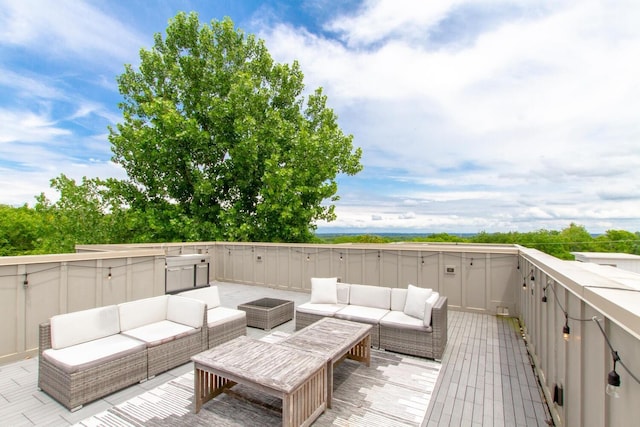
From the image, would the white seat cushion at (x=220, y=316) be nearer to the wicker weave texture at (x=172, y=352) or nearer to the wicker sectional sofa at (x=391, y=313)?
the wicker weave texture at (x=172, y=352)

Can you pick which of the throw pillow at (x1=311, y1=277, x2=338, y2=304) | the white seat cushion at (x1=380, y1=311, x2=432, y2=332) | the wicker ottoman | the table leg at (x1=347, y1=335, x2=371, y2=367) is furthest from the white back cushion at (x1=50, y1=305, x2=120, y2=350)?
the white seat cushion at (x1=380, y1=311, x2=432, y2=332)

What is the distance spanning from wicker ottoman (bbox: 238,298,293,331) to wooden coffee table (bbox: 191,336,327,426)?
205 centimetres

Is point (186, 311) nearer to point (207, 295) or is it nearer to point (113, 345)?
point (207, 295)

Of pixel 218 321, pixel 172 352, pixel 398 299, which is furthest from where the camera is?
pixel 398 299

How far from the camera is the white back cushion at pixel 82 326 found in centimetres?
331

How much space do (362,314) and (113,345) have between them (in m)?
3.27

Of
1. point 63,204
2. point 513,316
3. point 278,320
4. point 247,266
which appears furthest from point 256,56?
point 513,316

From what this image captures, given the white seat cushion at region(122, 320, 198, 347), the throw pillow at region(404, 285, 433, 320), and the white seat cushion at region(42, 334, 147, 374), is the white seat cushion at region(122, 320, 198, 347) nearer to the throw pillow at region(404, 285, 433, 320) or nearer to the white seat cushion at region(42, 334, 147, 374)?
the white seat cushion at region(42, 334, 147, 374)

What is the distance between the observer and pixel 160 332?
391 centimetres

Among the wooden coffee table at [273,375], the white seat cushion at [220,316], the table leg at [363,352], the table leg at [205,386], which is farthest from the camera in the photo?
the white seat cushion at [220,316]

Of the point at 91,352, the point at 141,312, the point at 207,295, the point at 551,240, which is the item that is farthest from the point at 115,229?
the point at 551,240

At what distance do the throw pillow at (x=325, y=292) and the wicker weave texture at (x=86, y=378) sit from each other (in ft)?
8.92

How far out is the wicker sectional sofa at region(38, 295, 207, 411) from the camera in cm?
304

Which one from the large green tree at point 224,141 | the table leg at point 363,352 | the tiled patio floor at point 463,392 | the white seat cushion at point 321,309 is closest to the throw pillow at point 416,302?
the tiled patio floor at point 463,392
